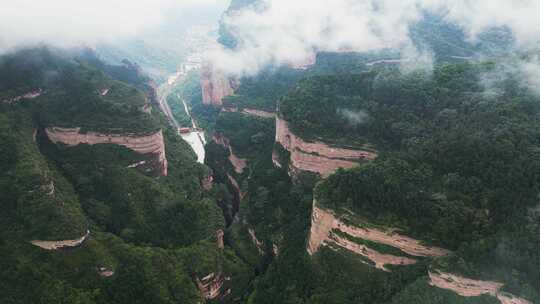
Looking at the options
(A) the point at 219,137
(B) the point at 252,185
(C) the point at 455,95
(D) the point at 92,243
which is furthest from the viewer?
(A) the point at 219,137

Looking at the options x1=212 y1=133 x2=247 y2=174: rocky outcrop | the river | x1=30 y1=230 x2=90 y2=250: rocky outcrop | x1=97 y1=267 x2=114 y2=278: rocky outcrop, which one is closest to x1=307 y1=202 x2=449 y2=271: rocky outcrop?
x1=97 y1=267 x2=114 y2=278: rocky outcrop

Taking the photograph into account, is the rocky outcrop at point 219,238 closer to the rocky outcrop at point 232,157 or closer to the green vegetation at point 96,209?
the green vegetation at point 96,209

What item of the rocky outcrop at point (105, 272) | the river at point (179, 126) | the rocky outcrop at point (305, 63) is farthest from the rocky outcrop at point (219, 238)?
the rocky outcrop at point (305, 63)

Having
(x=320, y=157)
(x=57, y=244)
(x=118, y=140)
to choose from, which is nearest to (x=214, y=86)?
(x=118, y=140)

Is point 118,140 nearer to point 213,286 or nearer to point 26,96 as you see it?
point 26,96


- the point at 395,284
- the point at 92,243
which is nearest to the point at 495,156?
the point at 395,284

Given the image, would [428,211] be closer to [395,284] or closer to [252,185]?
[395,284]
